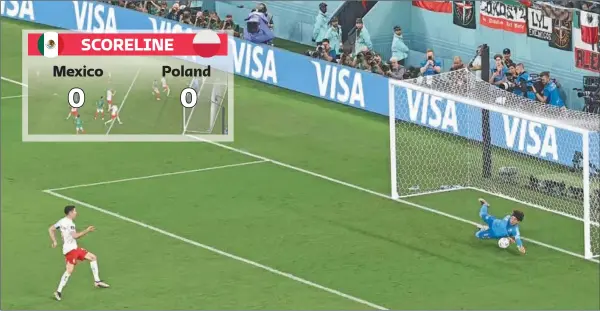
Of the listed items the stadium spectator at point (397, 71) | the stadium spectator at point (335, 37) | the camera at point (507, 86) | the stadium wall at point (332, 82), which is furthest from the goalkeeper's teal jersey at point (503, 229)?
the stadium spectator at point (335, 37)

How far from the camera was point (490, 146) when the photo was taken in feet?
125

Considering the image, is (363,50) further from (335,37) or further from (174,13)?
(174,13)

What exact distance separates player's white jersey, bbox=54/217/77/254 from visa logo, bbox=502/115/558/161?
38.6ft

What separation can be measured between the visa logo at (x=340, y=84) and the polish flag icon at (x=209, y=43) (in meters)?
3.35

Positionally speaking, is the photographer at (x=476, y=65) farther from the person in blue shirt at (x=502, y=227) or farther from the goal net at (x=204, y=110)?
the person in blue shirt at (x=502, y=227)

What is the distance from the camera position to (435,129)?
40.6 meters

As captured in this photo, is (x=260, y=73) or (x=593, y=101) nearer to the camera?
(x=593, y=101)

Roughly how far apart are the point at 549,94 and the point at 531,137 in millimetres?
3355

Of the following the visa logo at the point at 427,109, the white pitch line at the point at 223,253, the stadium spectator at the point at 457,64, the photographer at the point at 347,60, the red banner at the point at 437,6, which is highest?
the red banner at the point at 437,6

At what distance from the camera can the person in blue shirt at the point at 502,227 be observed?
109 feet

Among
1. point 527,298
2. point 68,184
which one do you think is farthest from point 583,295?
point 68,184

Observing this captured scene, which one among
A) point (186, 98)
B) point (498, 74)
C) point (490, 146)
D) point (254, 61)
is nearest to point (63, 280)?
point (490, 146)

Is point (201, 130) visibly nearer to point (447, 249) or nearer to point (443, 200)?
point (443, 200)

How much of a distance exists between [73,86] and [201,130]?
505 centimetres
